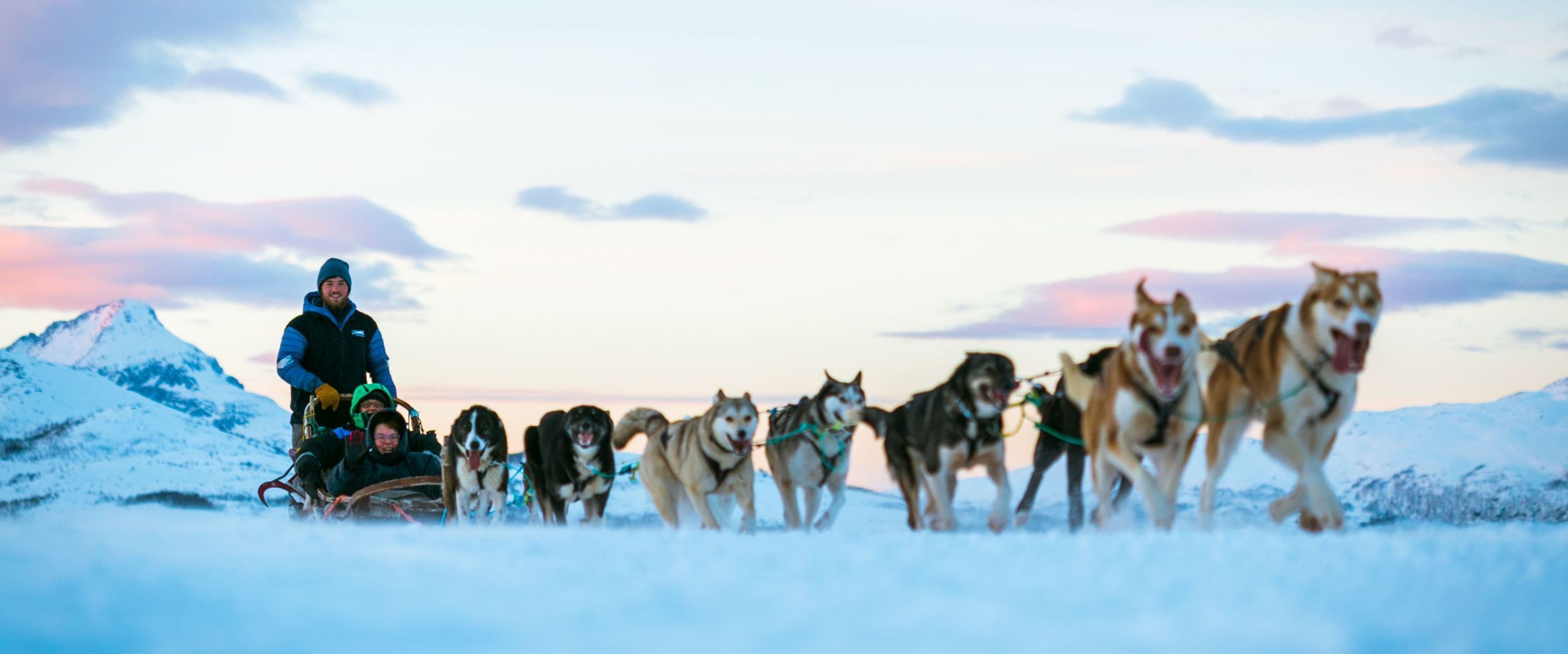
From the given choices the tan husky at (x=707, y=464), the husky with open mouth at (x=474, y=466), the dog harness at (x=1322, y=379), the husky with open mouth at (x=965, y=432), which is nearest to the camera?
the dog harness at (x=1322, y=379)

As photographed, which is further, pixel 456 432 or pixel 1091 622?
pixel 456 432

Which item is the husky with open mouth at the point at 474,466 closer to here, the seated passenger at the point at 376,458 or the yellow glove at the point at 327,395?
the seated passenger at the point at 376,458

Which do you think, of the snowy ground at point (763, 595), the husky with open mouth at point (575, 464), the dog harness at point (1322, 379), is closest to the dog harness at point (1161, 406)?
the dog harness at point (1322, 379)

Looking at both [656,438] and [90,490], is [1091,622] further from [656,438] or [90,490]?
[90,490]

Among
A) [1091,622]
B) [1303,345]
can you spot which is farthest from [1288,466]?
[1091,622]

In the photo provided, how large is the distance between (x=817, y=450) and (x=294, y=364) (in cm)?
367

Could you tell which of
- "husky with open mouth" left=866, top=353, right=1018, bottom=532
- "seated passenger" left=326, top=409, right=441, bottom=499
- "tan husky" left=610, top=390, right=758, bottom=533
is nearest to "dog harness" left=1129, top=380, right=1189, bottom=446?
"husky with open mouth" left=866, top=353, right=1018, bottom=532

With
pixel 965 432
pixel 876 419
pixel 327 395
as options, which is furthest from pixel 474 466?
pixel 965 432

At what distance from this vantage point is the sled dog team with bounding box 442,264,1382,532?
664cm

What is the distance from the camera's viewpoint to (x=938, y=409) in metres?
8.34

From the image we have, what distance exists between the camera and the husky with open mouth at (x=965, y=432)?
7992 mm

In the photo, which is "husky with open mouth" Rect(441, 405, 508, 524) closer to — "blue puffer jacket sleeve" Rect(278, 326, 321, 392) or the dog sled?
the dog sled

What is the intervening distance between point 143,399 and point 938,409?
30.3 meters

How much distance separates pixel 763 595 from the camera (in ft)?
13.9
